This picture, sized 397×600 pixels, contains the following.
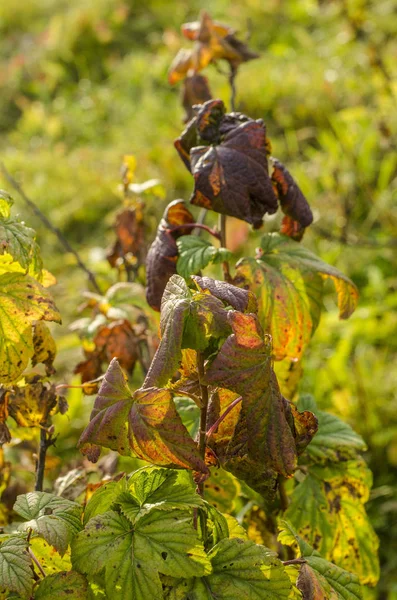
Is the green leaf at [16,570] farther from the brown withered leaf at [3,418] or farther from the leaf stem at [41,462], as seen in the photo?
the leaf stem at [41,462]

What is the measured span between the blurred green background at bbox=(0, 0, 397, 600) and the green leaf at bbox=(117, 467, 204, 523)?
0.92 metres

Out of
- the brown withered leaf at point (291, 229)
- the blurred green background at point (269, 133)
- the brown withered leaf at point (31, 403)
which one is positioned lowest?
the blurred green background at point (269, 133)

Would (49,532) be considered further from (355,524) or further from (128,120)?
(128,120)

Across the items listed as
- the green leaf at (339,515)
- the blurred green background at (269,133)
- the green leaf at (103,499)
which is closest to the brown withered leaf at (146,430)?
the green leaf at (103,499)

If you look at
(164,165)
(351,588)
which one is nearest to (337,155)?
(164,165)

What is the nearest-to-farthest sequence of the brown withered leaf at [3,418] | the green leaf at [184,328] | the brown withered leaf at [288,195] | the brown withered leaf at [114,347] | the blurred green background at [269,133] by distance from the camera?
the green leaf at [184,328], the brown withered leaf at [3,418], the brown withered leaf at [288,195], the brown withered leaf at [114,347], the blurred green background at [269,133]

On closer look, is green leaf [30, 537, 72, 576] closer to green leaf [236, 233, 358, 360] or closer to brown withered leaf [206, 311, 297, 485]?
brown withered leaf [206, 311, 297, 485]

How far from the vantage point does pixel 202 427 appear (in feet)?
2.95

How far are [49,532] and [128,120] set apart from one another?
531 cm

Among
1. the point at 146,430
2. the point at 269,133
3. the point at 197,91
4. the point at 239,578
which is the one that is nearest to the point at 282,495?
the point at 239,578

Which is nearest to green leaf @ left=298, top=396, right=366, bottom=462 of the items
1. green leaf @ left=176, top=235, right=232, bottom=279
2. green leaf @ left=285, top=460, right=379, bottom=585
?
green leaf @ left=285, top=460, right=379, bottom=585

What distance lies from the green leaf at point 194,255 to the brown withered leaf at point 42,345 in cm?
26

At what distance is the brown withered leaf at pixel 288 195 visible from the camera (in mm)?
1175

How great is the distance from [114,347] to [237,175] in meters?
0.54
